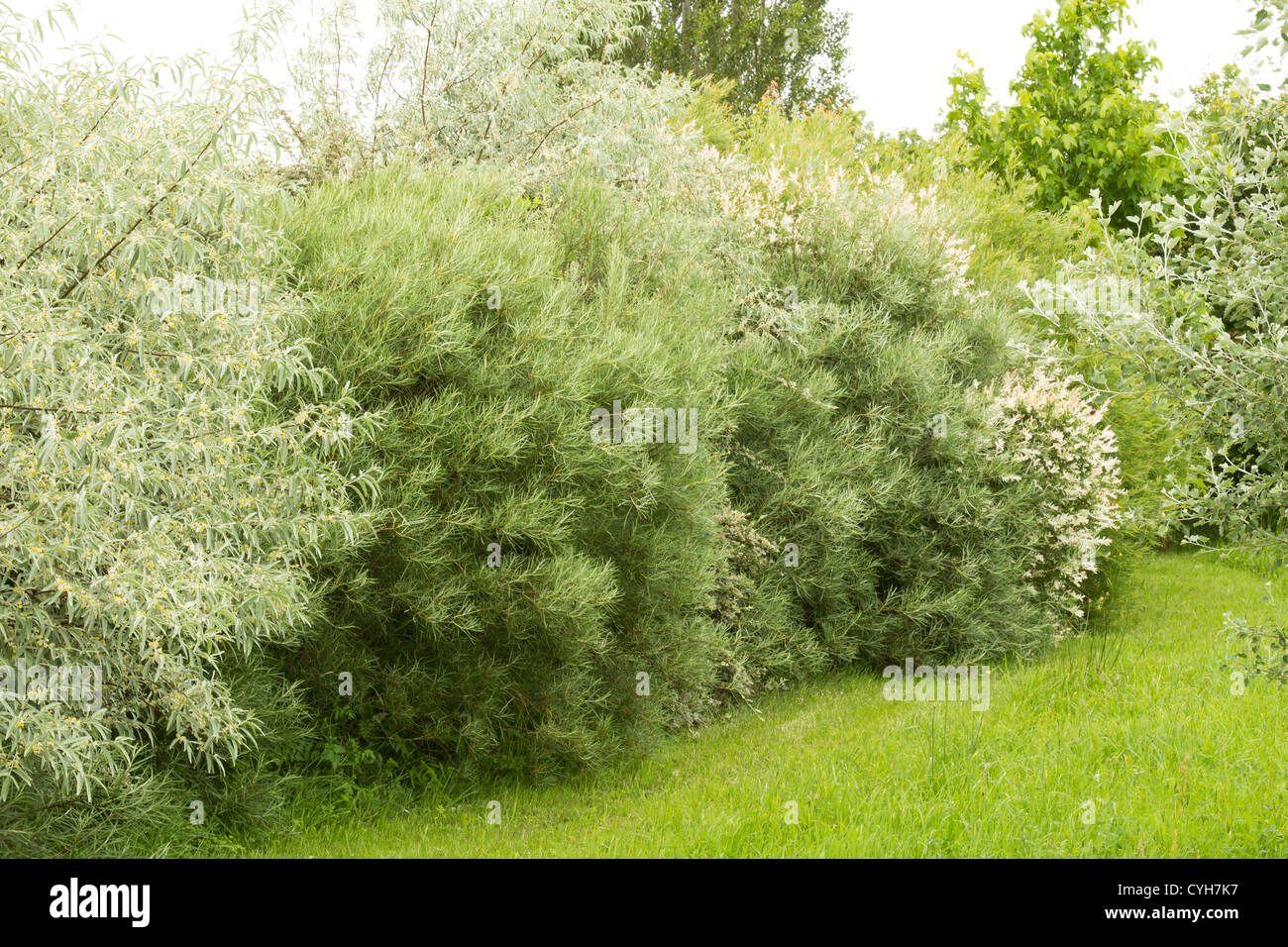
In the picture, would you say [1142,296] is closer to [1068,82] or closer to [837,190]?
[837,190]

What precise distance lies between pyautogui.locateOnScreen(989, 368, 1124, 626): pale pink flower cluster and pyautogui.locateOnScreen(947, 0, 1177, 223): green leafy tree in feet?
41.3

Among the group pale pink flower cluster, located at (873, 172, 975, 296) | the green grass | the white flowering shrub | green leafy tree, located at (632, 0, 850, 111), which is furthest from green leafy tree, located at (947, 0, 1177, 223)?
the white flowering shrub

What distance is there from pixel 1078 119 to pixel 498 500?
72.1 feet

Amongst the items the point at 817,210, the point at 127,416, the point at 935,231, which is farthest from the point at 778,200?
the point at 127,416

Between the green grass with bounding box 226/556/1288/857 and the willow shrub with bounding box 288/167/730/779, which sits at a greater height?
the willow shrub with bounding box 288/167/730/779

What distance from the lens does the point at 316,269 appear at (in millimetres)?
7820

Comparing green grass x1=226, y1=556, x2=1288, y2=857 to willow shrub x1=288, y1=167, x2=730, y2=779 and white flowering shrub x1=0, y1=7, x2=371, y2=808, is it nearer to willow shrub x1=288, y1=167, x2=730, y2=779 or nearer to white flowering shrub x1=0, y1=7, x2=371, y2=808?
willow shrub x1=288, y1=167, x2=730, y2=779

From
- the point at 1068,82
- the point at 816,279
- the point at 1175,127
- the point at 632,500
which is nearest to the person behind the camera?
the point at 1175,127

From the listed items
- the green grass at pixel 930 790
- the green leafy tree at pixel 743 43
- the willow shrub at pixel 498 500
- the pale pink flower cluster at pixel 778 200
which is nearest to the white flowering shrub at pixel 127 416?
the willow shrub at pixel 498 500

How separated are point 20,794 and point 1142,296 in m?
6.47

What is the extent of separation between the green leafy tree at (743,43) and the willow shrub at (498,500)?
77.6ft

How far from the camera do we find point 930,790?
283 inches

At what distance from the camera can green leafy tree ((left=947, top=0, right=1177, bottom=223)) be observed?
24141 millimetres
